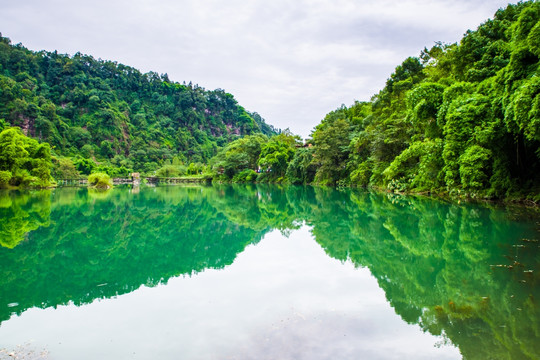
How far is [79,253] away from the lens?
7191mm

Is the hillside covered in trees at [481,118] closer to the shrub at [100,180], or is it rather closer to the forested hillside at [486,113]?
the forested hillside at [486,113]

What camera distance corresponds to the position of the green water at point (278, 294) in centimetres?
309

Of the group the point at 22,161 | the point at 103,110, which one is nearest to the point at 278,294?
the point at 22,161

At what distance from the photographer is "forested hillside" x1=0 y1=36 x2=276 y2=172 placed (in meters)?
63.1

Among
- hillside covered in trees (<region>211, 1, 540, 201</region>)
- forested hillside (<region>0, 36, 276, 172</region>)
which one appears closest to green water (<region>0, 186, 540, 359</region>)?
hillside covered in trees (<region>211, 1, 540, 201</region>)

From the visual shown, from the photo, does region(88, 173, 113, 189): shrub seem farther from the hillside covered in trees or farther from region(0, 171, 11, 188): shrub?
the hillside covered in trees

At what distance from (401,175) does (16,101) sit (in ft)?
212

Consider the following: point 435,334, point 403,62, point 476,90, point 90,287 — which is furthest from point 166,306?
point 403,62

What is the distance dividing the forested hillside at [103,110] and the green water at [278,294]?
50.1 m

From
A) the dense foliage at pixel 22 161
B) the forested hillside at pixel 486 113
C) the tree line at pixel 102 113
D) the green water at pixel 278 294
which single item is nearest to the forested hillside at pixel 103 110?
the tree line at pixel 102 113

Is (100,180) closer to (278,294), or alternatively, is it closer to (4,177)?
(4,177)

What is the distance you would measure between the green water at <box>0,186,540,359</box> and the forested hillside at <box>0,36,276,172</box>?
50099 mm

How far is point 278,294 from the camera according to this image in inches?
177

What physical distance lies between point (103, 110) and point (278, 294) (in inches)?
3332
